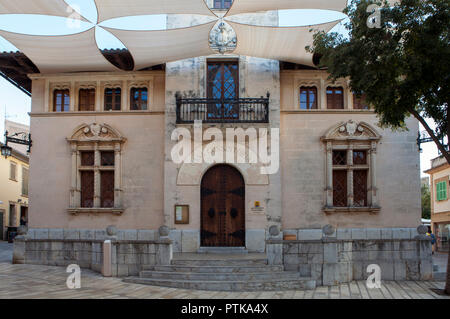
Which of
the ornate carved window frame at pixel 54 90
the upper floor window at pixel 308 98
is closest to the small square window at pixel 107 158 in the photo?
the ornate carved window frame at pixel 54 90

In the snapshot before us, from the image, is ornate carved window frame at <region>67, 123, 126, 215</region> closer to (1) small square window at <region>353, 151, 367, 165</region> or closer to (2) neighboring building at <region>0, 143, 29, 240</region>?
(1) small square window at <region>353, 151, 367, 165</region>

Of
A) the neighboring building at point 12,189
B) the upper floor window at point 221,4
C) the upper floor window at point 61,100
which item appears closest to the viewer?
the upper floor window at point 221,4

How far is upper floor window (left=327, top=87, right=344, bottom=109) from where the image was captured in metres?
17.4

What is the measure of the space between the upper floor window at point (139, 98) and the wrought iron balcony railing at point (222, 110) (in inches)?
70.4

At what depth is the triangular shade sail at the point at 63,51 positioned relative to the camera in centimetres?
1480

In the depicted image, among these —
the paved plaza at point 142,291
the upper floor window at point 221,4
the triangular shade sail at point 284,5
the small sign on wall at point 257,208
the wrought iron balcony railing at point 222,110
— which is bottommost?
the paved plaza at point 142,291

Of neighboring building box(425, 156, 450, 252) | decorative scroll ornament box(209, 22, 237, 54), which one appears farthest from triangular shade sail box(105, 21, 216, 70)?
neighboring building box(425, 156, 450, 252)

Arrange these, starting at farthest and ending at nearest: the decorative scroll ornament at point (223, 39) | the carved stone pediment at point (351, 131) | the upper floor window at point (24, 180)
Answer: the upper floor window at point (24, 180)
the carved stone pediment at point (351, 131)
the decorative scroll ornament at point (223, 39)

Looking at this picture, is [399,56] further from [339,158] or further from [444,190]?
Answer: [444,190]

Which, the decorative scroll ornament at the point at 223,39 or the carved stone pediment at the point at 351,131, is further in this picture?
the carved stone pediment at the point at 351,131

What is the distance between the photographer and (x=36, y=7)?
13.0 m

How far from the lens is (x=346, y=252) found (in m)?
12.8

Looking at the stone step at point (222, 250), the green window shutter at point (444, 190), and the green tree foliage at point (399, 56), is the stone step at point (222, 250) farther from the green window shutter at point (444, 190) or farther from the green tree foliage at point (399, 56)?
the green window shutter at point (444, 190)

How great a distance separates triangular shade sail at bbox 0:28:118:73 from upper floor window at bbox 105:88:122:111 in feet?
3.24
